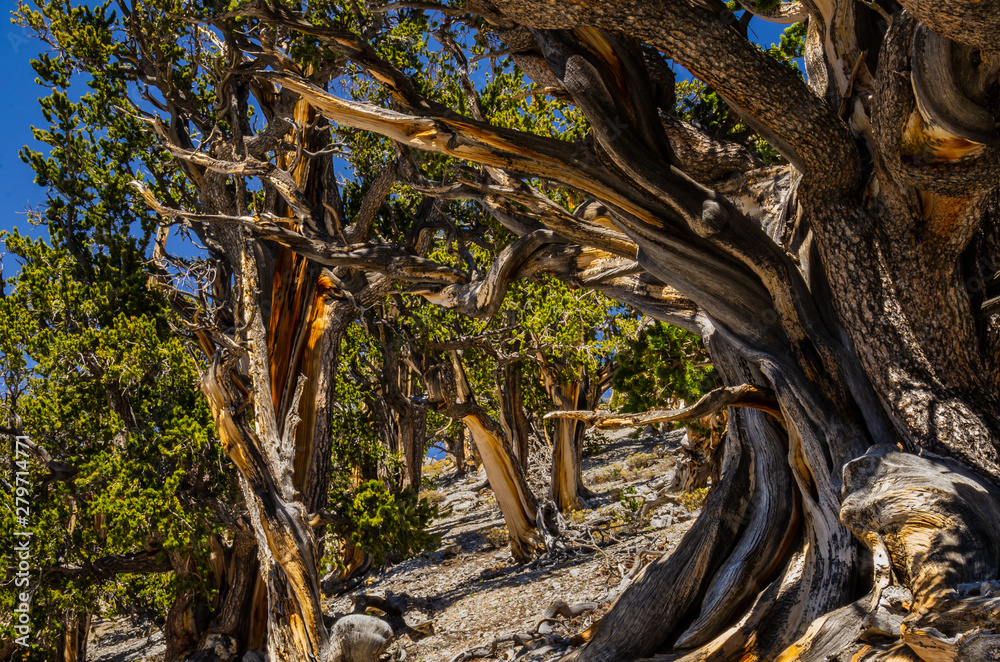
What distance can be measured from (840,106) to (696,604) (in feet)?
11.5

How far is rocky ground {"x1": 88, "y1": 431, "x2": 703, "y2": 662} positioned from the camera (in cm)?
698

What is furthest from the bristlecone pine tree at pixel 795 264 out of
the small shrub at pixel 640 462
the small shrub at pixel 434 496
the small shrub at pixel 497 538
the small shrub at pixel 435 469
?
the small shrub at pixel 435 469

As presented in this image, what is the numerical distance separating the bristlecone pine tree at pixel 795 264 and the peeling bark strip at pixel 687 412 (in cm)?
3

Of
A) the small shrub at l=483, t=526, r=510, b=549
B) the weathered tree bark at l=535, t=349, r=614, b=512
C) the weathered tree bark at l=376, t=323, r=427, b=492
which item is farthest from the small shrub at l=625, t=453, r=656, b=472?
the weathered tree bark at l=376, t=323, r=427, b=492

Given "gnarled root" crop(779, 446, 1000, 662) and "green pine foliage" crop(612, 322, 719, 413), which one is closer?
"gnarled root" crop(779, 446, 1000, 662)

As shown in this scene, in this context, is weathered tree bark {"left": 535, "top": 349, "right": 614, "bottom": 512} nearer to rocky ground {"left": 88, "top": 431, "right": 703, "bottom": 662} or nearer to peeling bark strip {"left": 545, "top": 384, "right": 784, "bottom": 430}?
rocky ground {"left": 88, "top": 431, "right": 703, "bottom": 662}

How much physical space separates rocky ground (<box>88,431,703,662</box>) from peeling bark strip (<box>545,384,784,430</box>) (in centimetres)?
233

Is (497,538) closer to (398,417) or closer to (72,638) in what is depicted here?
(398,417)

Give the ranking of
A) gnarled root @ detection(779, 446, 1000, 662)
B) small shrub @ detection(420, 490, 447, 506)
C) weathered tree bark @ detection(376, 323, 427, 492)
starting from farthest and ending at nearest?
small shrub @ detection(420, 490, 447, 506)
weathered tree bark @ detection(376, 323, 427, 492)
gnarled root @ detection(779, 446, 1000, 662)

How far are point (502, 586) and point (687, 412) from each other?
692 centimetres

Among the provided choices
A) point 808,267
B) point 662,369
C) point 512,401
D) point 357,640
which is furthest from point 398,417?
point 808,267

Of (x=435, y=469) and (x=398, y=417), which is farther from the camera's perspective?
(x=435, y=469)

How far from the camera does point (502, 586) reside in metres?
10.2

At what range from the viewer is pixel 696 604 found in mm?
5031
